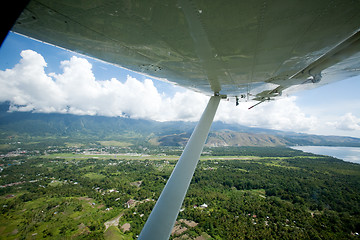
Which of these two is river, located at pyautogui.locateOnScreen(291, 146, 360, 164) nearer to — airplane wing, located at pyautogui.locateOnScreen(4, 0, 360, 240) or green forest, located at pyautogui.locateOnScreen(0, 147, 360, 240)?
green forest, located at pyautogui.locateOnScreen(0, 147, 360, 240)

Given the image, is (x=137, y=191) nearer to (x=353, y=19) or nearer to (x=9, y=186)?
(x=9, y=186)

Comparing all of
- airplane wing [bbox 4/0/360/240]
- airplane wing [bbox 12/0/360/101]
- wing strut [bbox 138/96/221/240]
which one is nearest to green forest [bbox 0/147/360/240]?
wing strut [bbox 138/96/221/240]

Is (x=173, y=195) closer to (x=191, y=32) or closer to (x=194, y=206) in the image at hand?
Answer: (x=191, y=32)

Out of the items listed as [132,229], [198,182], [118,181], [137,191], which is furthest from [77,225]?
[198,182]

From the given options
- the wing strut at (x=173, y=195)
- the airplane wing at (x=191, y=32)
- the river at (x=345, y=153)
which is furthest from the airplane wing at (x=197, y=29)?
the river at (x=345, y=153)

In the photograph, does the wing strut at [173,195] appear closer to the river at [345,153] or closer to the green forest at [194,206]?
the green forest at [194,206]
